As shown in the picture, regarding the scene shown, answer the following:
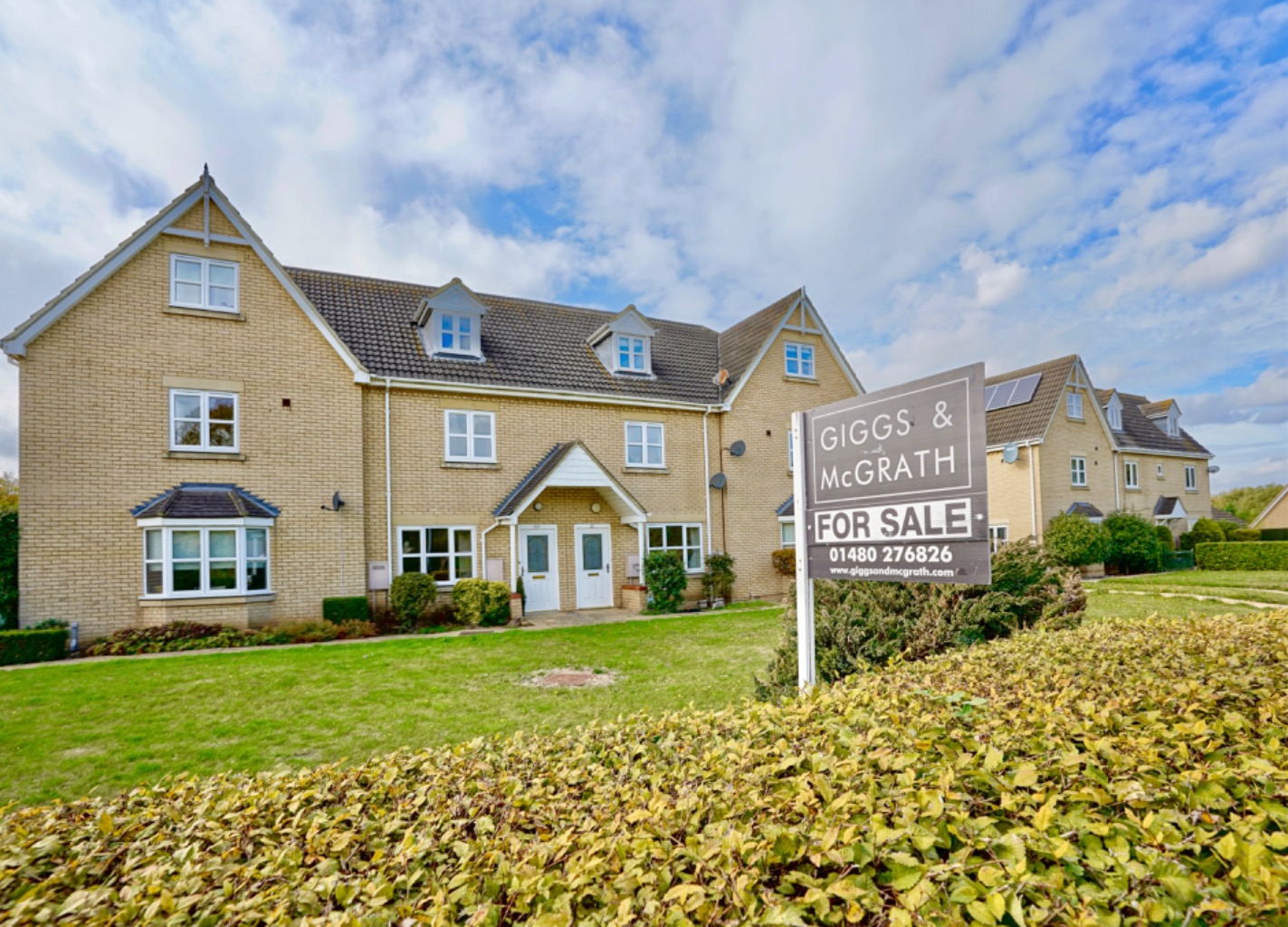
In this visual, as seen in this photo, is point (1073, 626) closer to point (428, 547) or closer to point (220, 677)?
point (220, 677)

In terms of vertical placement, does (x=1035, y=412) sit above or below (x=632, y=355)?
below

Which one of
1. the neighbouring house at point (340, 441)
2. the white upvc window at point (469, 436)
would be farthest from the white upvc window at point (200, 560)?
the white upvc window at point (469, 436)

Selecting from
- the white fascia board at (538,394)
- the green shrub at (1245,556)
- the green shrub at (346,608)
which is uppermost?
the white fascia board at (538,394)

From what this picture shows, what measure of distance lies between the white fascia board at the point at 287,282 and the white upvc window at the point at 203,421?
2.61 meters

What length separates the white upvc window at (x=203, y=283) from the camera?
51.4 ft

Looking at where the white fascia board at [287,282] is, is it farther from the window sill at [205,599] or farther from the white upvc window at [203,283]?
the window sill at [205,599]

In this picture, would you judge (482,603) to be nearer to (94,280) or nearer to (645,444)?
(645,444)

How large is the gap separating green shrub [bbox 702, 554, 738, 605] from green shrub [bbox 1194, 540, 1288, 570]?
2247 cm

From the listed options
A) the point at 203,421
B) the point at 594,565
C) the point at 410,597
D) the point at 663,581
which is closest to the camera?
the point at 203,421

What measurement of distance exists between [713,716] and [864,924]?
72.5 inches

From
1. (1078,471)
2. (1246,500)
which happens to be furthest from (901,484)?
(1246,500)

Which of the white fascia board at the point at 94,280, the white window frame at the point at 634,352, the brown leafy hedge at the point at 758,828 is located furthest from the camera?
the white window frame at the point at 634,352

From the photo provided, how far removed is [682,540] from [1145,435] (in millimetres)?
28965

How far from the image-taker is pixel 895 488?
5531 mm
